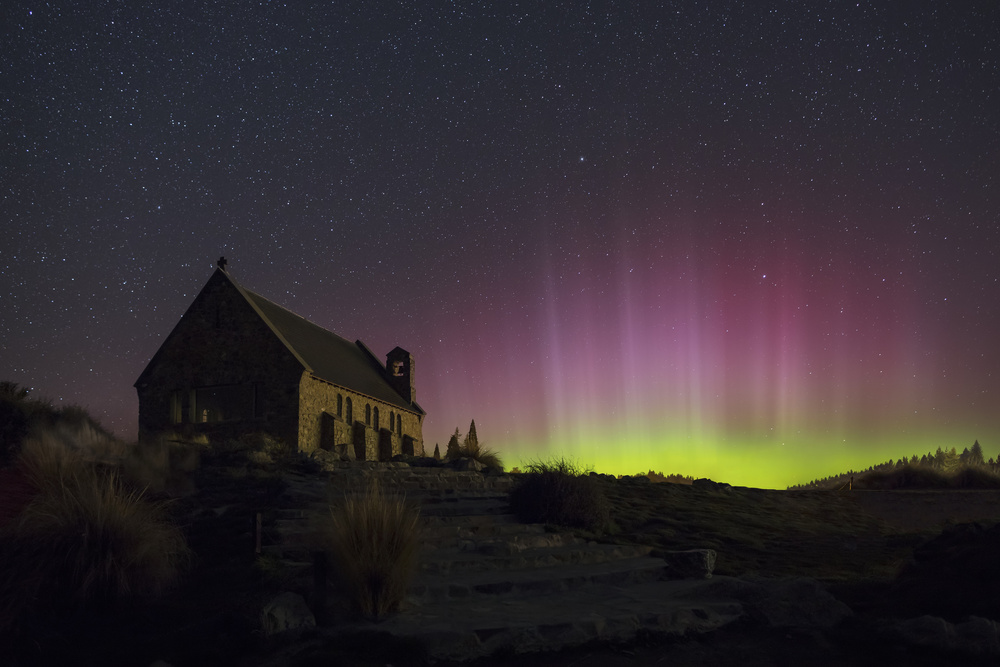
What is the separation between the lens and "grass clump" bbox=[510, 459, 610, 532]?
1193cm

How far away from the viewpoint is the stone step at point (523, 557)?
8828 mm

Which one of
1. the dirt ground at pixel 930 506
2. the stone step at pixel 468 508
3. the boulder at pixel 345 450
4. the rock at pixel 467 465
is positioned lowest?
the dirt ground at pixel 930 506

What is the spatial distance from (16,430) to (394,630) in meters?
15.2

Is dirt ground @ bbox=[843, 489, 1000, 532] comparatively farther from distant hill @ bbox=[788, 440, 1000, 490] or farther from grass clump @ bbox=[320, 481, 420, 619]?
grass clump @ bbox=[320, 481, 420, 619]

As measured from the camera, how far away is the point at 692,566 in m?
9.10

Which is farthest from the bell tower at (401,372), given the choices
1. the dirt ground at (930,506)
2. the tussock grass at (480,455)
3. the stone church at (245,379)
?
the dirt ground at (930,506)

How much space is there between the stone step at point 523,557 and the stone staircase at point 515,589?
0.01m

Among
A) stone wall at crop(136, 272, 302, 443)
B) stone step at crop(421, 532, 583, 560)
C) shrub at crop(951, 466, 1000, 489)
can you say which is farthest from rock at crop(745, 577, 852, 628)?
stone wall at crop(136, 272, 302, 443)

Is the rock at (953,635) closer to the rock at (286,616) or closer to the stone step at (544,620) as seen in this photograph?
the stone step at (544,620)

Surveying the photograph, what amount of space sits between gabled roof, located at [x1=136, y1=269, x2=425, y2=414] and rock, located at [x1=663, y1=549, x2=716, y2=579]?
21.0 meters

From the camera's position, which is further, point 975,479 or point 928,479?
point 928,479

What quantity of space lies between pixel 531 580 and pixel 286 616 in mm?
3006

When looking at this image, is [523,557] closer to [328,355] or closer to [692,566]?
[692,566]

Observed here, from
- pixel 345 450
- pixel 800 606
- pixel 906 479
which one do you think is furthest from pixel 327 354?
pixel 800 606
